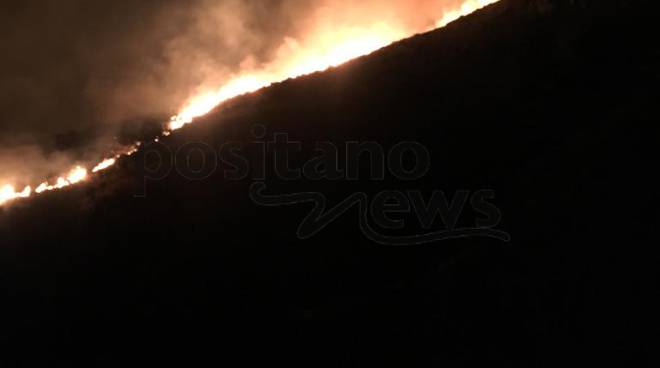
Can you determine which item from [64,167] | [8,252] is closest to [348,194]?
[8,252]

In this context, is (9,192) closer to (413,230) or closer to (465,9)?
(465,9)

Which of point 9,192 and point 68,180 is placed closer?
point 68,180

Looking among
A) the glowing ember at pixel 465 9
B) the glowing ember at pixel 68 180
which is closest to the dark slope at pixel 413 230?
the glowing ember at pixel 68 180

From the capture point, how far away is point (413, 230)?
25.6 metres

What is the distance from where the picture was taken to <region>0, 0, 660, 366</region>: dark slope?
20.5m

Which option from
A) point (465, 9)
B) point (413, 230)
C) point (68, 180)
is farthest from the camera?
point (68, 180)

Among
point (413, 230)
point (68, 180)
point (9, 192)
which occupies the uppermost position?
point (9, 192)

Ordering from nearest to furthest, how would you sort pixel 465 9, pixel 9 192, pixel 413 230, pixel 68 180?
1. pixel 413 230
2. pixel 465 9
3. pixel 68 180
4. pixel 9 192

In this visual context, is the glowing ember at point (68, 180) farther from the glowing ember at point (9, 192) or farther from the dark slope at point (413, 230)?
the dark slope at point (413, 230)

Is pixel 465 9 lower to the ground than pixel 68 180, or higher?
higher

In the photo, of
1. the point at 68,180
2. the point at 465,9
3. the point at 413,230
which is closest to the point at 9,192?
the point at 68,180

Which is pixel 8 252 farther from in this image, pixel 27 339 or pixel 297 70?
pixel 297 70

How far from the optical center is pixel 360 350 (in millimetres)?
21906

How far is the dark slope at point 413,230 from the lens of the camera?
2055 cm
